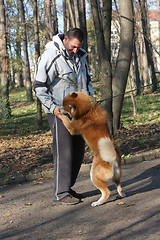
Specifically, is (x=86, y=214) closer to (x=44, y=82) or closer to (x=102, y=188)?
(x=102, y=188)

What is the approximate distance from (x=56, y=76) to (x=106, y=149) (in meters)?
1.28

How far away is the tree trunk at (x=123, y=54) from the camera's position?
10.1 m

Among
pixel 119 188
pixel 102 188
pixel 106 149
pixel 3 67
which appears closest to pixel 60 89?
pixel 106 149

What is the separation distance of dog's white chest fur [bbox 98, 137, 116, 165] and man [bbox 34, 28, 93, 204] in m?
0.60

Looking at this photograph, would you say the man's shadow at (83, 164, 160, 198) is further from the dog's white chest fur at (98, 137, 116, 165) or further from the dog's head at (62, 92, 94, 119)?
the dog's head at (62, 92, 94, 119)

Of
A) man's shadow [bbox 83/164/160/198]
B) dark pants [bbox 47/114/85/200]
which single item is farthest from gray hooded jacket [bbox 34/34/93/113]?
man's shadow [bbox 83/164/160/198]

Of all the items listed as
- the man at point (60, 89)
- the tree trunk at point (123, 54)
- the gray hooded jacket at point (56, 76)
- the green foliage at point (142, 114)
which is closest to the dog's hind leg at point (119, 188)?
the man at point (60, 89)

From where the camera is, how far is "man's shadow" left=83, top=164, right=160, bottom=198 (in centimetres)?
541

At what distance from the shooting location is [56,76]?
5016 millimetres

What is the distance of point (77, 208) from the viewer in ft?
15.9

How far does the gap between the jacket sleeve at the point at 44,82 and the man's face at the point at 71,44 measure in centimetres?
29

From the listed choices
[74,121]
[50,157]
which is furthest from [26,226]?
[50,157]

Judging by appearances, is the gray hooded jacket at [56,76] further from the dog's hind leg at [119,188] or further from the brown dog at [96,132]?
the dog's hind leg at [119,188]

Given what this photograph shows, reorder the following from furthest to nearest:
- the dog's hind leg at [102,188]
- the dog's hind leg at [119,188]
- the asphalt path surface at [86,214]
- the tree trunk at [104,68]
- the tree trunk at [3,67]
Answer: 1. the tree trunk at [3,67]
2. the tree trunk at [104,68]
3. the dog's hind leg at [119,188]
4. the dog's hind leg at [102,188]
5. the asphalt path surface at [86,214]
